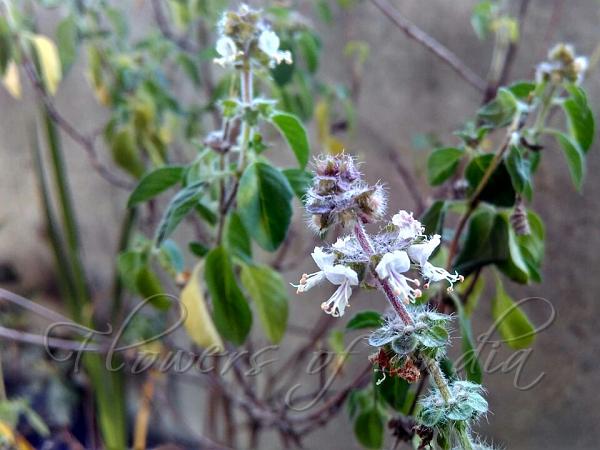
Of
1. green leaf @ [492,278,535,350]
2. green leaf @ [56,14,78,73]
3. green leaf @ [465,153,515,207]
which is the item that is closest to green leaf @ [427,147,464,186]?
green leaf @ [465,153,515,207]

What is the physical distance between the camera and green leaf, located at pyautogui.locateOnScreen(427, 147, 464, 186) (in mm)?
578

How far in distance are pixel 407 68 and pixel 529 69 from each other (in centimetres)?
22

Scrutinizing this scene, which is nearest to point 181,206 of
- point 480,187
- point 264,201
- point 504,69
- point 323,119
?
point 264,201

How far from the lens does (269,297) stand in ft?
1.99

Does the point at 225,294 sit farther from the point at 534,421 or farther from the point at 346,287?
the point at 534,421

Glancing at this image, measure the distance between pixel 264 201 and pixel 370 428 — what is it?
0.88 ft

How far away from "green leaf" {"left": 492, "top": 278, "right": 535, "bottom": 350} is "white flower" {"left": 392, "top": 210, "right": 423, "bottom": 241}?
0.95ft

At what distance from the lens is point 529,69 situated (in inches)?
40.1

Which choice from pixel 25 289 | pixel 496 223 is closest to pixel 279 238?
pixel 496 223

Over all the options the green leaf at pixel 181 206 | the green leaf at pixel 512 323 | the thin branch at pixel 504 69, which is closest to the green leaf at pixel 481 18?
the thin branch at pixel 504 69

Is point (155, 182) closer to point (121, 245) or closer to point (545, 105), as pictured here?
point (545, 105)

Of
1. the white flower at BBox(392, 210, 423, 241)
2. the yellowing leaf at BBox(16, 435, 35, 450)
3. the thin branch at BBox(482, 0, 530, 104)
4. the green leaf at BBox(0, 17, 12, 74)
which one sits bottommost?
the yellowing leaf at BBox(16, 435, 35, 450)

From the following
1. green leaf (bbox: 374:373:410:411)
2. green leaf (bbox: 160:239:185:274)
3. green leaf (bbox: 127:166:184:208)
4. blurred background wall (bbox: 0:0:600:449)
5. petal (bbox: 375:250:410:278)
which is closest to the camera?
petal (bbox: 375:250:410:278)

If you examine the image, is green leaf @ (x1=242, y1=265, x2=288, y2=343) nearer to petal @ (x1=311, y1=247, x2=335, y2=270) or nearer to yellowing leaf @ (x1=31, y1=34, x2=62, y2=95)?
petal @ (x1=311, y1=247, x2=335, y2=270)
